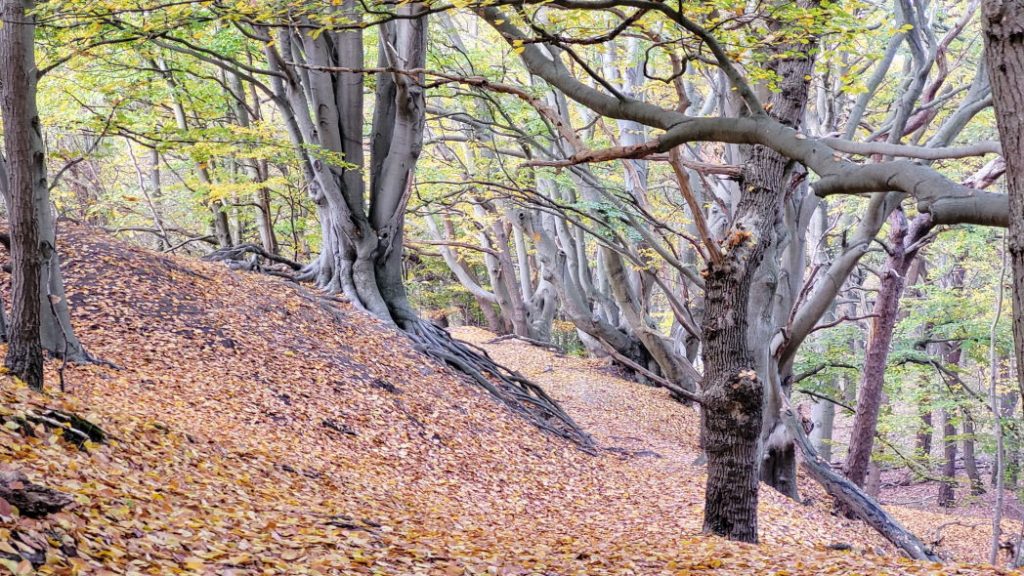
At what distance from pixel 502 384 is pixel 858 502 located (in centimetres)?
530

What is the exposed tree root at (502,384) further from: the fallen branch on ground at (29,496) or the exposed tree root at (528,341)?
the fallen branch on ground at (29,496)

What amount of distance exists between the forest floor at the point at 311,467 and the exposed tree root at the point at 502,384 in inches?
16.4

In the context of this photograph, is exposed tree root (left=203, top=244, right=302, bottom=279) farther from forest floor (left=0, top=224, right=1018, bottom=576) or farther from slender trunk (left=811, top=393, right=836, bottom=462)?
slender trunk (left=811, top=393, right=836, bottom=462)

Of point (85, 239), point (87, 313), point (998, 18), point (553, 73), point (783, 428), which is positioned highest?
point (553, 73)

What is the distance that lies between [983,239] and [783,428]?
6.15m

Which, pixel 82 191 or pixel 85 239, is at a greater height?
pixel 82 191

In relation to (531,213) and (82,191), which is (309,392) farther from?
(82,191)

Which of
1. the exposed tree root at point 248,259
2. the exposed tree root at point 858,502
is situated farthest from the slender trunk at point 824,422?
the exposed tree root at point 248,259

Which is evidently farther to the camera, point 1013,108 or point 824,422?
point 824,422

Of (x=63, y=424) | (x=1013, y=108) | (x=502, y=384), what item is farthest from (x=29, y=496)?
(x=502, y=384)

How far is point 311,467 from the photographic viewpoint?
667cm

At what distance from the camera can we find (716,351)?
588 cm

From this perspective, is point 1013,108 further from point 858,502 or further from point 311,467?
point 858,502

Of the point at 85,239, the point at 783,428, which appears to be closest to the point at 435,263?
the point at 85,239
